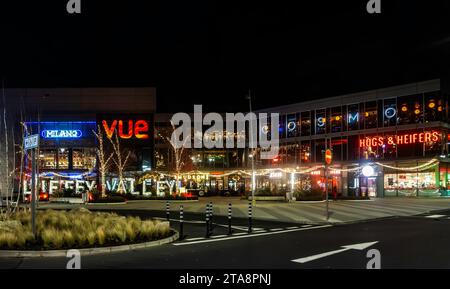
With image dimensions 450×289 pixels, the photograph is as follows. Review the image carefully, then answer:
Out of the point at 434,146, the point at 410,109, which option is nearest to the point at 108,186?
the point at 410,109

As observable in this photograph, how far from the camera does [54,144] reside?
65438 mm

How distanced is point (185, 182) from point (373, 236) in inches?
1888

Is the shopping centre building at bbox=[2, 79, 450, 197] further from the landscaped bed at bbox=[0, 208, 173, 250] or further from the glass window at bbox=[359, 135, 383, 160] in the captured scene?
the landscaped bed at bbox=[0, 208, 173, 250]

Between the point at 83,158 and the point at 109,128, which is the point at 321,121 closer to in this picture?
the point at 109,128

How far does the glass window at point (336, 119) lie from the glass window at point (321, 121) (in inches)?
39.8

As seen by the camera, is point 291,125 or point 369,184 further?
point 291,125

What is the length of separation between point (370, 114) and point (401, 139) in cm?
480

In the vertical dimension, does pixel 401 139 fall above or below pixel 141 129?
below

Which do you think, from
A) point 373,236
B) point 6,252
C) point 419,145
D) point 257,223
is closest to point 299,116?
point 419,145

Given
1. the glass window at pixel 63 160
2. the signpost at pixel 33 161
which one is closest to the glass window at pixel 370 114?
the glass window at pixel 63 160

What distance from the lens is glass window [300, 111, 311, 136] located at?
2431 inches

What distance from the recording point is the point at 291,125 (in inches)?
2522
